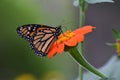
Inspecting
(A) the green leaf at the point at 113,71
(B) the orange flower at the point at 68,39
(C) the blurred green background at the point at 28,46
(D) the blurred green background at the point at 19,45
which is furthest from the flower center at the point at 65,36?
(D) the blurred green background at the point at 19,45

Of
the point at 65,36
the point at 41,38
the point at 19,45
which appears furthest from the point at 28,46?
the point at 65,36

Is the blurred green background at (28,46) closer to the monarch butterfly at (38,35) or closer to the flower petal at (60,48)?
the monarch butterfly at (38,35)

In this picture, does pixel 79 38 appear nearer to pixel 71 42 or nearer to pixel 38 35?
pixel 71 42

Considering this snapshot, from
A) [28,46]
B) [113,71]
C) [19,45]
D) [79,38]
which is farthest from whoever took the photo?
[19,45]

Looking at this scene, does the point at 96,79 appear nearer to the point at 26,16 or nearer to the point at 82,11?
the point at 82,11

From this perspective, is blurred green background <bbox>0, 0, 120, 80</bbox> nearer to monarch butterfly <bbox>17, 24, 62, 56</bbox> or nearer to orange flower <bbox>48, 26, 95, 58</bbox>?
monarch butterfly <bbox>17, 24, 62, 56</bbox>

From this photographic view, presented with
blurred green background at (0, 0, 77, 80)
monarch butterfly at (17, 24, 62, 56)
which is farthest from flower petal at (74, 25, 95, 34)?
blurred green background at (0, 0, 77, 80)
